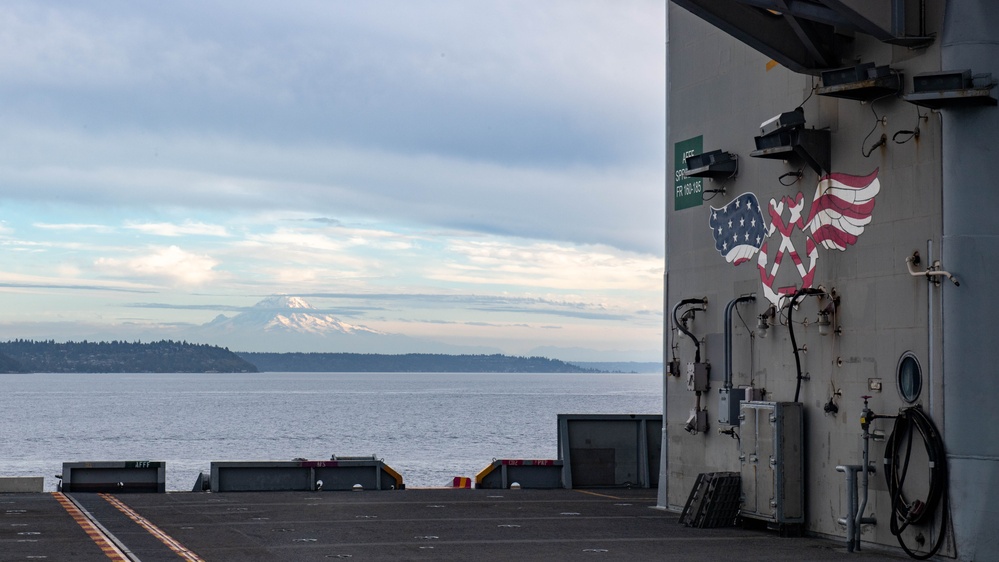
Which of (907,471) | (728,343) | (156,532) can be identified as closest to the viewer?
(907,471)

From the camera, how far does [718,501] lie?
1786 cm

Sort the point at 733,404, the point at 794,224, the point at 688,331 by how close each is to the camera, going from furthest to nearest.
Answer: the point at 688,331
the point at 733,404
the point at 794,224

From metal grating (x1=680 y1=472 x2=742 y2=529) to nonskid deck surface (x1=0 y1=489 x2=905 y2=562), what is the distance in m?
0.24

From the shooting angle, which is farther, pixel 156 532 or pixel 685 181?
pixel 685 181

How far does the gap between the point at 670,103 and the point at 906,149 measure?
261 inches

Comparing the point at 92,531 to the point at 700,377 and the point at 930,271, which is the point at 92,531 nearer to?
the point at 700,377

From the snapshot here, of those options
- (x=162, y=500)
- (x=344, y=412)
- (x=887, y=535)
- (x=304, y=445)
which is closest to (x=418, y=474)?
(x=304, y=445)

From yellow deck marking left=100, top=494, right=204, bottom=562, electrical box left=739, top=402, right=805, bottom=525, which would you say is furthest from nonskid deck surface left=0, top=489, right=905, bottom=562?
electrical box left=739, top=402, right=805, bottom=525

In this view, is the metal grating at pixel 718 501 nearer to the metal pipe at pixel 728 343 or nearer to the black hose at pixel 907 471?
the metal pipe at pixel 728 343

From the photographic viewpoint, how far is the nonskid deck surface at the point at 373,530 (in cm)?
1484

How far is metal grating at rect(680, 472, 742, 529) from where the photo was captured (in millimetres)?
17844

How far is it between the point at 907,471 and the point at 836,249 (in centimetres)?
330

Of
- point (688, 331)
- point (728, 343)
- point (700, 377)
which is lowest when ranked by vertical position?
point (700, 377)

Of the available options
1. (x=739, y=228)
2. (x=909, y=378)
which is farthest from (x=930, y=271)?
(x=739, y=228)
